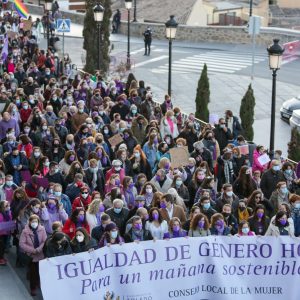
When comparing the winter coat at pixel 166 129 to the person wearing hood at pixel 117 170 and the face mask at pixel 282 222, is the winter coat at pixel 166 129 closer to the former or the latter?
the person wearing hood at pixel 117 170

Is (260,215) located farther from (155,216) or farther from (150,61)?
(150,61)

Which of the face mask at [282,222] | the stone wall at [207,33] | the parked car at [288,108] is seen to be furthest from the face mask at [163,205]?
the stone wall at [207,33]

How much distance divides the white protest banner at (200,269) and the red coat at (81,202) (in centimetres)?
293

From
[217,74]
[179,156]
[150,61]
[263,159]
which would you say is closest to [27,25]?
[150,61]

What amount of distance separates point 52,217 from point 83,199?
101 centimetres

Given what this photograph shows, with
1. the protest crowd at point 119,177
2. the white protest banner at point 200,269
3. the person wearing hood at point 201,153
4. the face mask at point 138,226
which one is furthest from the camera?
the person wearing hood at point 201,153

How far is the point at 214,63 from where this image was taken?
138 ft

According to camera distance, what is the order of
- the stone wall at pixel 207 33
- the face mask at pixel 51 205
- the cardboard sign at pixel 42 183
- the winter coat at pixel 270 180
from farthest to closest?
the stone wall at pixel 207 33 → the winter coat at pixel 270 180 → the cardboard sign at pixel 42 183 → the face mask at pixel 51 205

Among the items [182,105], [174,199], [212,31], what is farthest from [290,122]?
[212,31]

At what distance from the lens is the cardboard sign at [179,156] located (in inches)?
734

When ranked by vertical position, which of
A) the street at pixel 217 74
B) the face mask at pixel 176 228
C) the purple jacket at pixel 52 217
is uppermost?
the face mask at pixel 176 228

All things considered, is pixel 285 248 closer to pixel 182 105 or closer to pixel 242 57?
pixel 182 105

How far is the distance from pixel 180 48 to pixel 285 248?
3350cm

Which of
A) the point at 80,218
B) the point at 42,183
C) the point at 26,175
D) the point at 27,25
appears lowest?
the point at 26,175
